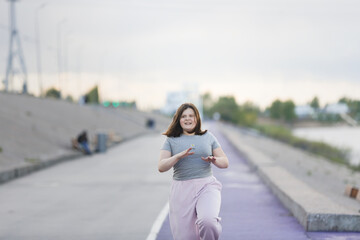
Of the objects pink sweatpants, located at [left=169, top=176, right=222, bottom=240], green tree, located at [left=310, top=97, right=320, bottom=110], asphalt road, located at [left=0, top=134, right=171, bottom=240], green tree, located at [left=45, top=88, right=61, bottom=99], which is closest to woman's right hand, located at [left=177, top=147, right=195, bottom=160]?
pink sweatpants, located at [left=169, top=176, right=222, bottom=240]

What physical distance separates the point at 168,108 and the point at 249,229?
385 feet

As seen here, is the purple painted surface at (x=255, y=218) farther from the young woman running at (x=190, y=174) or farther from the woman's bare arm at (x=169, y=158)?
the woman's bare arm at (x=169, y=158)

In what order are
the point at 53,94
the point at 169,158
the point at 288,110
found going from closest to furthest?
the point at 169,158, the point at 53,94, the point at 288,110

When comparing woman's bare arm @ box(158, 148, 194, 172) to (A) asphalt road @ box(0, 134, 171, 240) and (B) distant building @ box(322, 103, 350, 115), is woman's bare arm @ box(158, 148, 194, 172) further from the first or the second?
(B) distant building @ box(322, 103, 350, 115)

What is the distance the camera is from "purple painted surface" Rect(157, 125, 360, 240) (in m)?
6.68

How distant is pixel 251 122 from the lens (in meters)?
114

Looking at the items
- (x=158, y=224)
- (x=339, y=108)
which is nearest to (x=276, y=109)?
(x=339, y=108)

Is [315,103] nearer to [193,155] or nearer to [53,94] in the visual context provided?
[53,94]

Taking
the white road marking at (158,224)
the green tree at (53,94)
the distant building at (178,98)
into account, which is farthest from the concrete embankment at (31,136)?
the distant building at (178,98)

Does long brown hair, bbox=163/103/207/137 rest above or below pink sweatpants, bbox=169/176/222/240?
above

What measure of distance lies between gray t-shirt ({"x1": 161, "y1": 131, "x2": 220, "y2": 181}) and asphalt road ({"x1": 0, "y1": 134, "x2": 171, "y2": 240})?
2.52 meters

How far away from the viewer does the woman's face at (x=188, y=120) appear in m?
4.81

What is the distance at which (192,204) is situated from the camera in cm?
460

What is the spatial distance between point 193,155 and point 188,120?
38 centimetres
